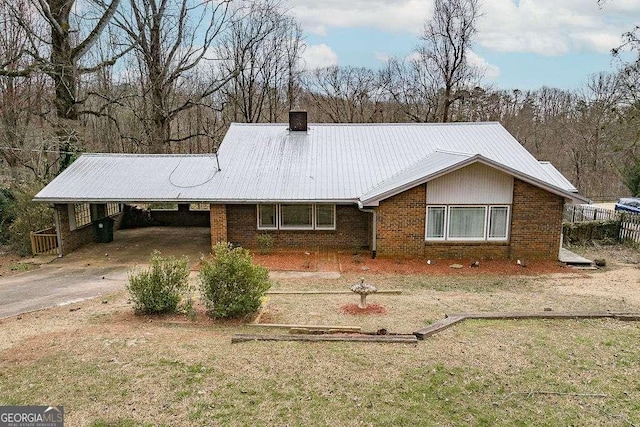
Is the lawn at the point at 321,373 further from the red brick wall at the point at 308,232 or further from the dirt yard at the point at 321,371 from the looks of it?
the red brick wall at the point at 308,232

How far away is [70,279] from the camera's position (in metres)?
12.9

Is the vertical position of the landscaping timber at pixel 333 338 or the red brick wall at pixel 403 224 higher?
the red brick wall at pixel 403 224

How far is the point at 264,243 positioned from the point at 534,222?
367 inches

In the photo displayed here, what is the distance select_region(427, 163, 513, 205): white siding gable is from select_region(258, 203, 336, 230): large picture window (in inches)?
151

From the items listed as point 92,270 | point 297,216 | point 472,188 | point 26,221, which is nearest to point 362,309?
point 472,188

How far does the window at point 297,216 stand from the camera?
16.1m

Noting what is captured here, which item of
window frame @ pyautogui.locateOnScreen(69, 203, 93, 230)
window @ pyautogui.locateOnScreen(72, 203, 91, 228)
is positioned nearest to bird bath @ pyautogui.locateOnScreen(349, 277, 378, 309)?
window frame @ pyautogui.locateOnScreen(69, 203, 93, 230)

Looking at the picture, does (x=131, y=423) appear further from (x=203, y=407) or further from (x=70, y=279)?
(x=70, y=279)

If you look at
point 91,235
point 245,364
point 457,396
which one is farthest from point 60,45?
point 457,396

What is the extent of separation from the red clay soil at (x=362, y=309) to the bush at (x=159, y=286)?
11.2ft

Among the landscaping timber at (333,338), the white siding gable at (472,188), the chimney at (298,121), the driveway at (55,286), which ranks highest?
the chimney at (298,121)

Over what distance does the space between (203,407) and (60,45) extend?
72.7 feet

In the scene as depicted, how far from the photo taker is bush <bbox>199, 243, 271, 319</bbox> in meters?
8.36

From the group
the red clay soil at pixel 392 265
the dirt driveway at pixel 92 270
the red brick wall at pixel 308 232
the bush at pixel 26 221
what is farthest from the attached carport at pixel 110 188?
the red clay soil at pixel 392 265
